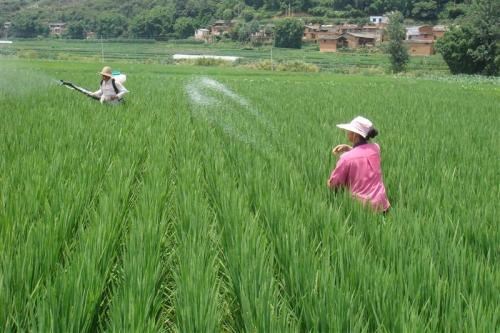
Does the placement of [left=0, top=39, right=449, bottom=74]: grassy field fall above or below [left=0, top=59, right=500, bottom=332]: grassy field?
below

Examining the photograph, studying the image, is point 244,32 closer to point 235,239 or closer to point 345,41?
point 345,41

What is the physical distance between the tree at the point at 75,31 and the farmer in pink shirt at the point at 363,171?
85486 mm

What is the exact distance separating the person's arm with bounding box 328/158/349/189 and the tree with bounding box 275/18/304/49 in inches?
2838

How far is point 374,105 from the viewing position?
42.0 ft

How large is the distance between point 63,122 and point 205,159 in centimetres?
263

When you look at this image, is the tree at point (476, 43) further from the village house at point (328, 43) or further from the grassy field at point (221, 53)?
the village house at point (328, 43)

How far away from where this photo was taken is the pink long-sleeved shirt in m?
3.89

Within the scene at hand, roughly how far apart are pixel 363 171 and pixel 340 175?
19 cm

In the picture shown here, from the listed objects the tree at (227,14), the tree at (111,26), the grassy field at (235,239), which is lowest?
the grassy field at (235,239)

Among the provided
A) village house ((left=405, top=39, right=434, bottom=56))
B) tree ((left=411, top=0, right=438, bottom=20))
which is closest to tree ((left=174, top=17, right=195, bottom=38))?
village house ((left=405, top=39, right=434, bottom=56))

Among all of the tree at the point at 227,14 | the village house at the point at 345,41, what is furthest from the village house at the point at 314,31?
the tree at the point at 227,14

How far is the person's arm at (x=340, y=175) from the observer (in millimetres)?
3977

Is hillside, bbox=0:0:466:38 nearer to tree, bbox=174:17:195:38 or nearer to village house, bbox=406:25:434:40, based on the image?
tree, bbox=174:17:195:38

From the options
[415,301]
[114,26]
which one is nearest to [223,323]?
[415,301]
